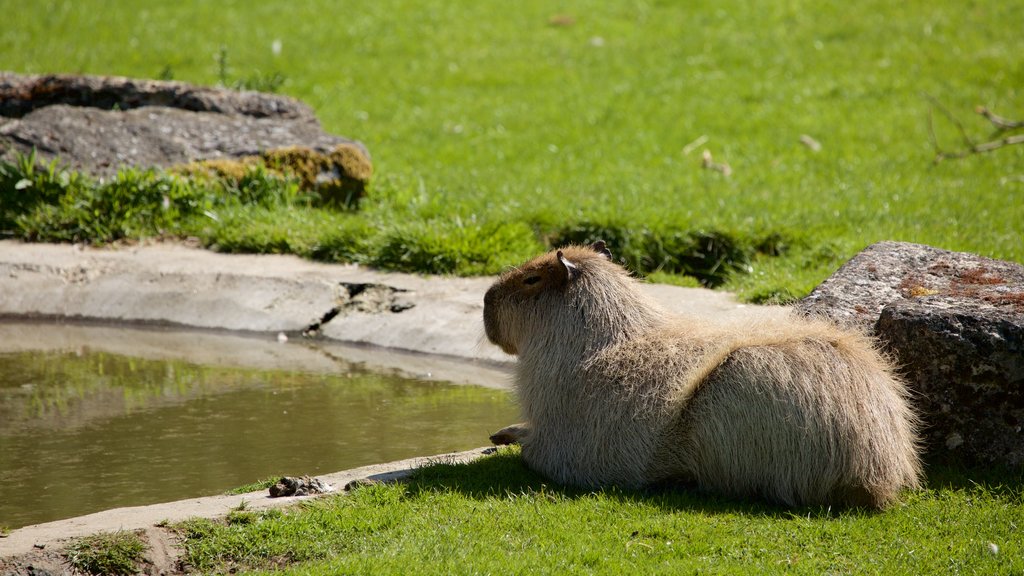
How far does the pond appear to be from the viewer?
18.6 feet

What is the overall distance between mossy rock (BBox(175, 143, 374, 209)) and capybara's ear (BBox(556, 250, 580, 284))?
608cm

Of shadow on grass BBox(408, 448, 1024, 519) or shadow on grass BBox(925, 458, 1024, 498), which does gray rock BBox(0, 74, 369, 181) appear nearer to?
shadow on grass BBox(408, 448, 1024, 519)

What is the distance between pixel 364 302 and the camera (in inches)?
346

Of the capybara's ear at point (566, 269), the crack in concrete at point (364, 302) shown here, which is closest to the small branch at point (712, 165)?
the crack in concrete at point (364, 302)

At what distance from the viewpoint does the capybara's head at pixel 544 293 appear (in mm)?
5430

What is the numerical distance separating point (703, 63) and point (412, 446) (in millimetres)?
12314

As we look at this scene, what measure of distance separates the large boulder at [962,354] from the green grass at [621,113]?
2.40m

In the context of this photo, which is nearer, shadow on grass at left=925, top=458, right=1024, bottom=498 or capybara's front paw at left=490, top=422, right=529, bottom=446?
shadow on grass at left=925, top=458, right=1024, bottom=498

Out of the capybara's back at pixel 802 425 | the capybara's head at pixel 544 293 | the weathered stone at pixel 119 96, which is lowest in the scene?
the capybara's back at pixel 802 425

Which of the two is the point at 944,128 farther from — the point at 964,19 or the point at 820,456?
the point at 820,456

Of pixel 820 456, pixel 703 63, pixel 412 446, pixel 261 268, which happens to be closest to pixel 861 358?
pixel 820 456

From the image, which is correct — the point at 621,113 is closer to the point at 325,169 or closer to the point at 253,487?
the point at 325,169

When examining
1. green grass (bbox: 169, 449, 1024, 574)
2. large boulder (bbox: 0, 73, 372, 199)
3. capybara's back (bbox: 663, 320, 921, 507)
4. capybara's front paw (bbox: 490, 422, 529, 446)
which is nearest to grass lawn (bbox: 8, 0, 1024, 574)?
green grass (bbox: 169, 449, 1024, 574)

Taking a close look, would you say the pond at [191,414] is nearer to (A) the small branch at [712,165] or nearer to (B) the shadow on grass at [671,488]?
(B) the shadow on grass at [671,488]
